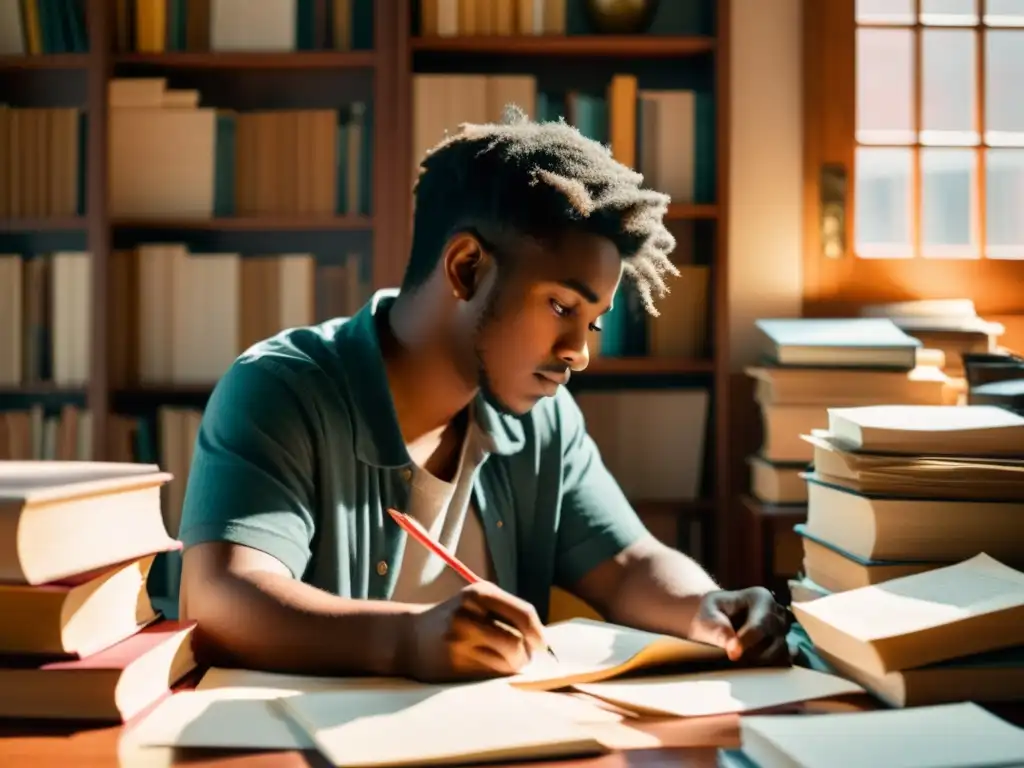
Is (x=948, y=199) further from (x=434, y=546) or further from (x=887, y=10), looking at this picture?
(x=434, y=546)

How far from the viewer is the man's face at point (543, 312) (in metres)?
1.31

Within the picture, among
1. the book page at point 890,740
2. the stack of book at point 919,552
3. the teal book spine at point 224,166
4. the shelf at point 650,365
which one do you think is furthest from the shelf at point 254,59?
the book page at point 890,740

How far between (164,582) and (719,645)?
1891 millimetres

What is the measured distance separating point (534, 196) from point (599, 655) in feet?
1.83

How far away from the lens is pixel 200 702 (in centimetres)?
85

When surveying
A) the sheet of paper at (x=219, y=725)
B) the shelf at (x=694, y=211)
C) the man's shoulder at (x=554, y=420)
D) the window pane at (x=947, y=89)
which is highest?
the window pane at (x=947, y=89)

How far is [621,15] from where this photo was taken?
269cm

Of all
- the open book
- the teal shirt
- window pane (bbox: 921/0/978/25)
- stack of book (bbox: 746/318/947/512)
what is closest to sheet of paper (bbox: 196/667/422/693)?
the open book

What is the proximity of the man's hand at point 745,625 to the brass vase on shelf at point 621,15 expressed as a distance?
5.91 feet

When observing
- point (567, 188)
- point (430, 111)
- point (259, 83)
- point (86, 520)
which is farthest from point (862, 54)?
point (86, 520)

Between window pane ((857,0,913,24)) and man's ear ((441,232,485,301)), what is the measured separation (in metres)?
1.88

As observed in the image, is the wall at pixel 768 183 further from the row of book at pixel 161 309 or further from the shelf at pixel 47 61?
the shelf at pixel 47 61

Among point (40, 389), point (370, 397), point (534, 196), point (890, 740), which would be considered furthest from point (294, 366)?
point (40, 389)

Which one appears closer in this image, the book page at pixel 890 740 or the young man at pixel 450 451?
the book page at pixel 890 740
